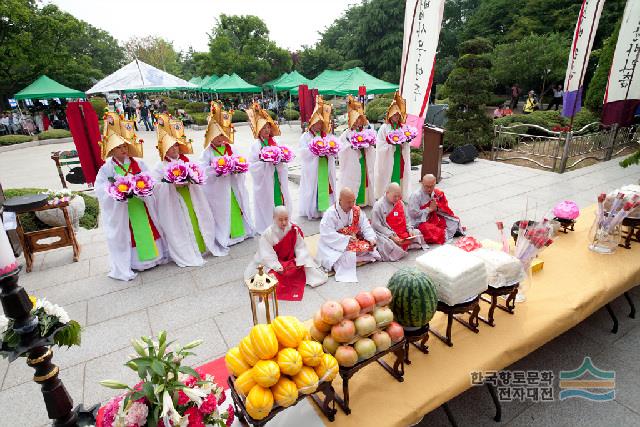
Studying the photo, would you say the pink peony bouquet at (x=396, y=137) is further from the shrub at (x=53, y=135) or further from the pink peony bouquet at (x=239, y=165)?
the shrub at (x=53, y=135)

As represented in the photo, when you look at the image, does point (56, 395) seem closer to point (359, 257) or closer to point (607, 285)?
point (359, 257)

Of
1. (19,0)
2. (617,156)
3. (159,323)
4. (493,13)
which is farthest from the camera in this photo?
(493,13)

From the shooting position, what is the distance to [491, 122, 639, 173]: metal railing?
10.5 meters

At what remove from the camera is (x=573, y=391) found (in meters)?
3.30

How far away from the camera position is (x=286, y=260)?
5.19 meters

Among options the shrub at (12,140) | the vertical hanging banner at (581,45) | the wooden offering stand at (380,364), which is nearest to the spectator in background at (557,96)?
the vertical hanging banner at (581,45)

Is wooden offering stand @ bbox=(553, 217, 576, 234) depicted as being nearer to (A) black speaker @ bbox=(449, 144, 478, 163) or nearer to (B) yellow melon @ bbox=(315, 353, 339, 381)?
(B) yellow melon @ bbox=(315, 353, 339, 381)

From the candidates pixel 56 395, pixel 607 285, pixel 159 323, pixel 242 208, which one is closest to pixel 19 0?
pixel 242 208

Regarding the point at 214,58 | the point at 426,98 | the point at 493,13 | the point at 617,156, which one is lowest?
the point at 617,156

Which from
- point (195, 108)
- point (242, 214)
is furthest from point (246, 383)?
point (195, 108)

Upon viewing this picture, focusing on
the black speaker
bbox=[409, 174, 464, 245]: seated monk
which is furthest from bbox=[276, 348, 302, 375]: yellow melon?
the black speaker

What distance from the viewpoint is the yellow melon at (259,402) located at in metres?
1.95

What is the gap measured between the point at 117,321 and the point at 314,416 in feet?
10.9

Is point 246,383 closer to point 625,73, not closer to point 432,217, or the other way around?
point 432,217
